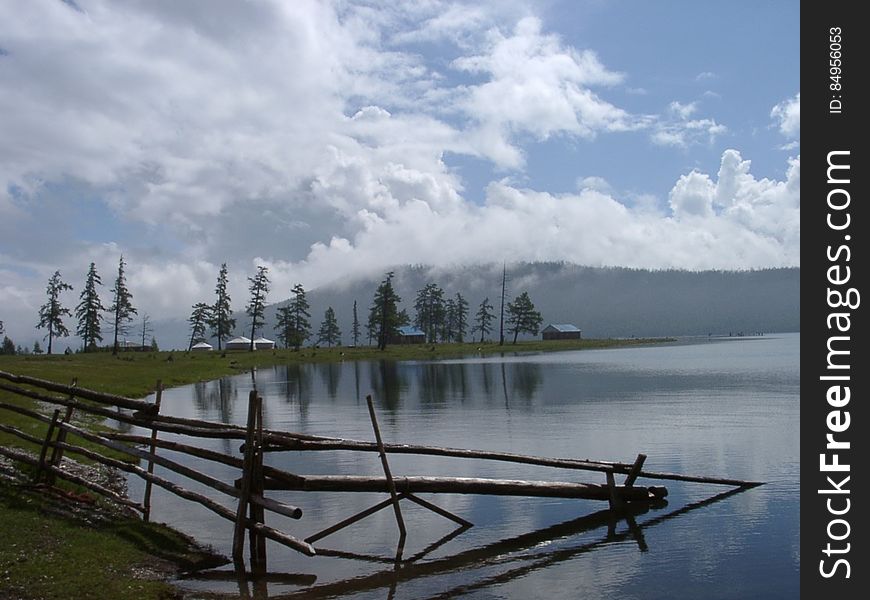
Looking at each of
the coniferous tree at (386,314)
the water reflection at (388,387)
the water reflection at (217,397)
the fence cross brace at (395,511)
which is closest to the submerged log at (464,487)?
the fence cross brace at (395,511)

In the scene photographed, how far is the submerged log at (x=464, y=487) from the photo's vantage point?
17.6m

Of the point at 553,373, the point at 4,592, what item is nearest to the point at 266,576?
the point at 4,592

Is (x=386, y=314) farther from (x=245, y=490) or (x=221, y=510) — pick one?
(x=245, y=490)

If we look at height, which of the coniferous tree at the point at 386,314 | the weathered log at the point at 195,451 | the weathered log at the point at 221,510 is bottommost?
the weathered log at the point at 221,510

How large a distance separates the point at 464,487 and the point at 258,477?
19.3ft

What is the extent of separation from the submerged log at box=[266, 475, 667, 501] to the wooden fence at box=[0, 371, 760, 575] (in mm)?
27

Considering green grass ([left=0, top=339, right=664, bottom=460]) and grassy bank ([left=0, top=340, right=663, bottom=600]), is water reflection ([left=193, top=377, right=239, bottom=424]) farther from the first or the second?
grassy bank ([left=0, top=340, right=663, bottom=600])

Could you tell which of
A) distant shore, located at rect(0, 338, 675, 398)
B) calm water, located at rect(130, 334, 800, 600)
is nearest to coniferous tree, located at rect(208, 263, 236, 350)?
distant shore, located at rect(0, 338, 675, 398)

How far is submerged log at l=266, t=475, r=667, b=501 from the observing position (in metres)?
17.6

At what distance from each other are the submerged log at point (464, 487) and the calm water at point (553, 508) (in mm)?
559

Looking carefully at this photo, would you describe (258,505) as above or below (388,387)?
above

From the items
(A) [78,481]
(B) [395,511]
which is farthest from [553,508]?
(A) [78,481]

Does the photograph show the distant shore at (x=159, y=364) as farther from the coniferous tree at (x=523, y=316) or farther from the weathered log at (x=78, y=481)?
the weathered log at (x=78, y=481)

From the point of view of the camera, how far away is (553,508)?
840 inches
